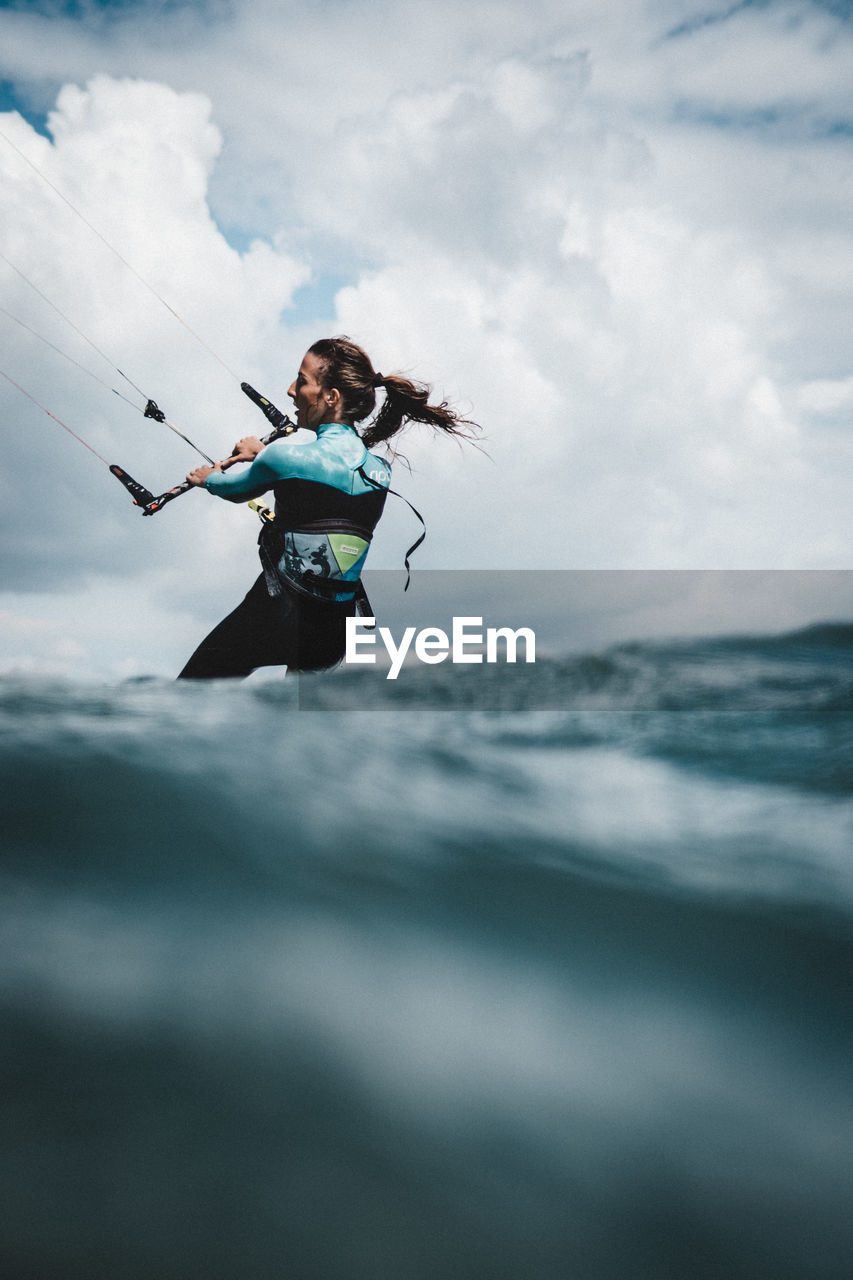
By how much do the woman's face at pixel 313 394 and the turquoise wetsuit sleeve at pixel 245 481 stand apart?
1.39 ft

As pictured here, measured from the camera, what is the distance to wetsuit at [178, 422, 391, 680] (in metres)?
3.85

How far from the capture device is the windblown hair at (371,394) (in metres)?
4.03

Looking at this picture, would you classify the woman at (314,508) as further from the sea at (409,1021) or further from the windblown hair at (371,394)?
the sea at (409,1021)

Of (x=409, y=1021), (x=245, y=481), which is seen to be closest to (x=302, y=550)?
(x=245, y=481)

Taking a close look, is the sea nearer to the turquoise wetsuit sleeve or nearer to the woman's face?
the turquoise wetsuit sleeve

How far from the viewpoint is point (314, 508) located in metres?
3.89

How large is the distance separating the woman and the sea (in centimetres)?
167

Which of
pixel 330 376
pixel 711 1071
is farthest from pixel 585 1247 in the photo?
pixel 330 376

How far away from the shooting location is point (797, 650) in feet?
17.8

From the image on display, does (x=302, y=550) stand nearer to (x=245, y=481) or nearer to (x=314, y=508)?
(x=314, y=508)

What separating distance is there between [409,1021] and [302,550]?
2930mm

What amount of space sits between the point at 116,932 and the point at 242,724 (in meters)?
1.30

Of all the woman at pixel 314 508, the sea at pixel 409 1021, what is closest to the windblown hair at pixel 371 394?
the woman at pixel 314 508

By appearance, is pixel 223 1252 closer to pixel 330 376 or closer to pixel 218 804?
pixel 218 804
